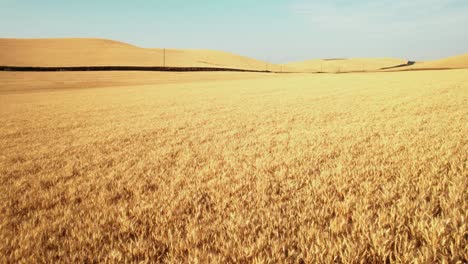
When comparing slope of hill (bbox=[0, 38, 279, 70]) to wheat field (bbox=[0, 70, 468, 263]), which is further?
slope of hill (bbox=[0, 38, 279, 70])

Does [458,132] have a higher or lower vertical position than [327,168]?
higher

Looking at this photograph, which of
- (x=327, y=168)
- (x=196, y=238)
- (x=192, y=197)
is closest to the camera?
(x=196, y=238)

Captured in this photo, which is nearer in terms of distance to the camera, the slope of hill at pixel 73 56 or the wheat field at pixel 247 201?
the wheat field at pixel 247 201

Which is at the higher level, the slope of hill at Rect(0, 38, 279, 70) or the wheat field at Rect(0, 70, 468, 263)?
the slope of hill at Rect(0, 38, 279, 70)

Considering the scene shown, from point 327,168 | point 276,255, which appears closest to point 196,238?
point 276,255

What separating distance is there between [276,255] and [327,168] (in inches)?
91.5

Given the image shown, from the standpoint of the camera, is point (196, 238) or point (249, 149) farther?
point (249, 149)

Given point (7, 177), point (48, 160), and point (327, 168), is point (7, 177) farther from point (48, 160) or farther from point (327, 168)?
point (327, 168)

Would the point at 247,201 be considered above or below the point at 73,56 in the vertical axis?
below

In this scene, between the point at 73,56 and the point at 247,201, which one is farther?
the point at 73,56

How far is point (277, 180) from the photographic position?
3752 millimetres

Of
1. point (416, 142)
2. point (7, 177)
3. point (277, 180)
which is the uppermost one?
point (416, 142)

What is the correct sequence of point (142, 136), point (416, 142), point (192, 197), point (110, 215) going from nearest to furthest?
point (110, 215) → point (192, 197) → point (416, 142) → point (142, 136)

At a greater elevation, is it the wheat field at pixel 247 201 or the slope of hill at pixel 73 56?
the slope of hill at pixel 73 56
